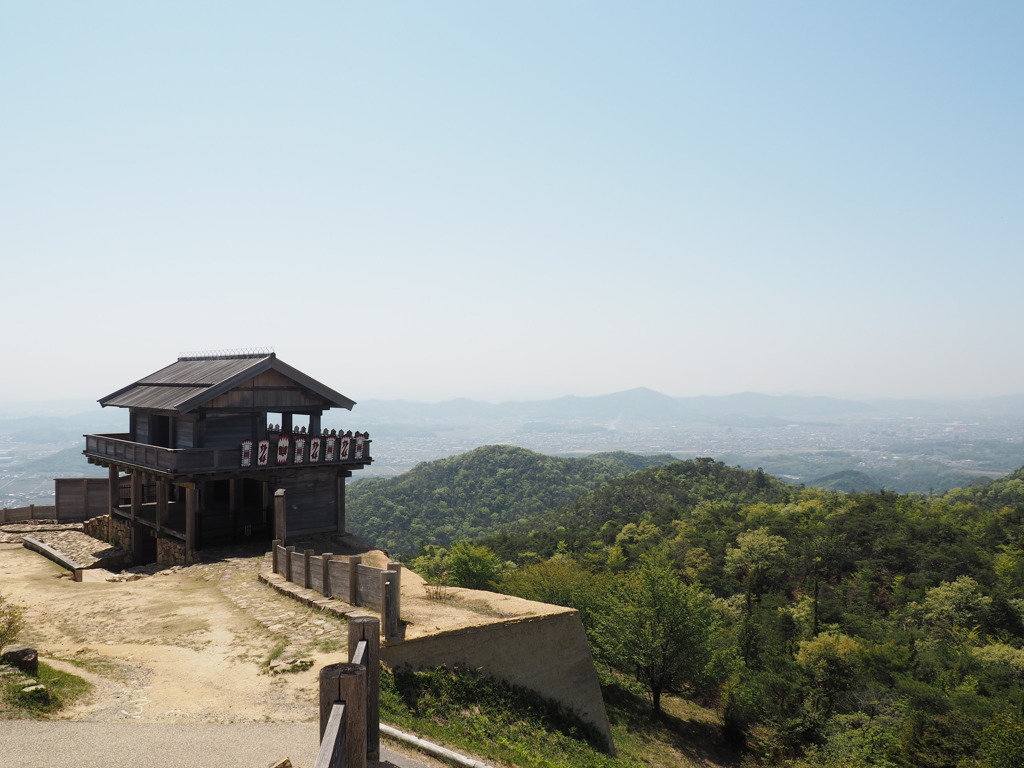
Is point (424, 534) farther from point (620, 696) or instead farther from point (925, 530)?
point (620, 696)

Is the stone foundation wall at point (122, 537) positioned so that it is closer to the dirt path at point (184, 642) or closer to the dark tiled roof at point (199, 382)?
the dirt path at point (184, 642)

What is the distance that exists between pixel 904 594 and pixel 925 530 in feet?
31.6

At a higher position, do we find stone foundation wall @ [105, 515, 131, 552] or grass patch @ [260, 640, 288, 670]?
grass patch @ [260, 640, 288, 670]

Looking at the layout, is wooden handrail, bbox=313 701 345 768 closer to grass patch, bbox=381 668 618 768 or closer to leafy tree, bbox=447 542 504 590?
grass patch, bbox=381 668 618 768

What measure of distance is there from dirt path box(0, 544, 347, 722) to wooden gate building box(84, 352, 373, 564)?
137 inches

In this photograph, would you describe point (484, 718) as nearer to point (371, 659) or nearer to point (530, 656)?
point (530, 656)

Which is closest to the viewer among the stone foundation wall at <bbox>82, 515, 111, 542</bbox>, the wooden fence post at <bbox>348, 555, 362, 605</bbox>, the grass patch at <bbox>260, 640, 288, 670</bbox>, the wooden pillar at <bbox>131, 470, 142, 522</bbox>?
the grass patch at <bbox>260, 640, 288, 670</bbox>

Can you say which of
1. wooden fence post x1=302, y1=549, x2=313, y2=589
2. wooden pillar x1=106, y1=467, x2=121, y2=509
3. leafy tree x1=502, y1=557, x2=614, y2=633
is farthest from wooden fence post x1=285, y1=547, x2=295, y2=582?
wooden pillar x1=106, y1=467, x2=121, y2=509

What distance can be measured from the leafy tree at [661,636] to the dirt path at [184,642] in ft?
47.5

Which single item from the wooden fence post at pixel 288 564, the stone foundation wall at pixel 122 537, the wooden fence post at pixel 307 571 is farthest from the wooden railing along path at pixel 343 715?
the stone foundation wall at pixel 122 537

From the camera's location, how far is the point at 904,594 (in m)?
37.4

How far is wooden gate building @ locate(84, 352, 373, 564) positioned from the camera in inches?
878

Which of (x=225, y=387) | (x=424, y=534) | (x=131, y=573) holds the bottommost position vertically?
(x=424, y=534)

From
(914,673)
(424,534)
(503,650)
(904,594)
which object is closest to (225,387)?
(503,650)
